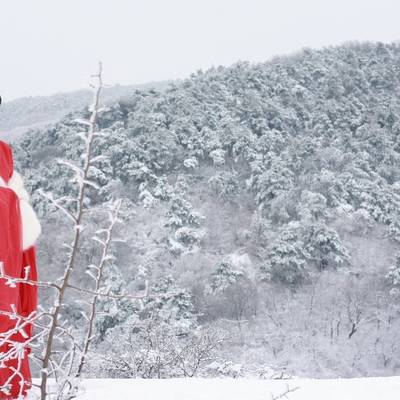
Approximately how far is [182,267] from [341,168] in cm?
727

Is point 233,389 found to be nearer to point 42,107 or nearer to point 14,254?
point 14,254

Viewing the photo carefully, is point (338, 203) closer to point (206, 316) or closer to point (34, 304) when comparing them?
point (206, 316)

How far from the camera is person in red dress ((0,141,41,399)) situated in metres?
1.24

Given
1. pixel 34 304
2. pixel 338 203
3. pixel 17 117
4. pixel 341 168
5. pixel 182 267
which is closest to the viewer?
pixel 34 304

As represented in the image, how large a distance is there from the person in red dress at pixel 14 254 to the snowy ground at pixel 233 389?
37 centimetres

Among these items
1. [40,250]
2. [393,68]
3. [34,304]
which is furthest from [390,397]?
[393,68]

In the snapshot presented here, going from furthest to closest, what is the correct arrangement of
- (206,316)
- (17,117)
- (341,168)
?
(17,117)
(341,168)
(206,316)

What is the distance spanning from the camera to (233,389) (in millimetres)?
1773

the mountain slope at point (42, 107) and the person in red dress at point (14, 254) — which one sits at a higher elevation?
the mountain slope at point (42, 107)

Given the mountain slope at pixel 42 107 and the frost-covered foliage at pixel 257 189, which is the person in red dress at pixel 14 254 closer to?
the frost-covered foliage at pixel 257 189

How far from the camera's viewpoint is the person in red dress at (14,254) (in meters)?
1.24

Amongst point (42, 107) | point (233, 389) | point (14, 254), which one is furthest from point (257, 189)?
point (42, 107)

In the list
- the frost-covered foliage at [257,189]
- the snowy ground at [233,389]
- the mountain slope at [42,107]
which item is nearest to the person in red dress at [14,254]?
the snowy ground at [233,389]

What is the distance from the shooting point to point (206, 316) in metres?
12.8
